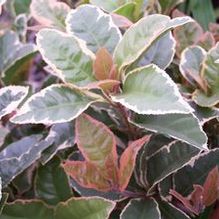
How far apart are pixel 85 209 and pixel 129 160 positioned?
0.11 metres

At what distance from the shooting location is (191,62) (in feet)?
3.20

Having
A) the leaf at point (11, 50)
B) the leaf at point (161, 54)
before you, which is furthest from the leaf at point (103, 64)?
the leaf at point (11, 50)

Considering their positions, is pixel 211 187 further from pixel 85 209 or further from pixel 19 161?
pixel 19 161

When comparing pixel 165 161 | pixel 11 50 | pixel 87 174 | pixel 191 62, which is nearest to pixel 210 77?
pixel 191 62

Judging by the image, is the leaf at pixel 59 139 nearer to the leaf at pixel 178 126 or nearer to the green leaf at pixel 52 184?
the green leaf at pixel 52 184

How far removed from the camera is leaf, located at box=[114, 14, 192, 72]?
31.7 inches

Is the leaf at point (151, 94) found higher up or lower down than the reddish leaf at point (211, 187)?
higher up

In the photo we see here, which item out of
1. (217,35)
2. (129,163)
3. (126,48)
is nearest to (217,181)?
(129,163)

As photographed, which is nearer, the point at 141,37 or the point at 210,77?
the point at 141,37

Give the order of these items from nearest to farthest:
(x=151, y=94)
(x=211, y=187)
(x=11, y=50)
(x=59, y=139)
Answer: (x=151, y=94) → (x=211, y=187) → (x=59, y=139) → (x=11, y=50)

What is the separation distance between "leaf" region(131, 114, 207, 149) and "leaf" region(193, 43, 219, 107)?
0.09 meters

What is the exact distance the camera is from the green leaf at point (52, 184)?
3.10ft

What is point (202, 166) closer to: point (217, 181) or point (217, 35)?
point (217, 181)

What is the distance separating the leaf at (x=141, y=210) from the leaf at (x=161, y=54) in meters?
0.24
